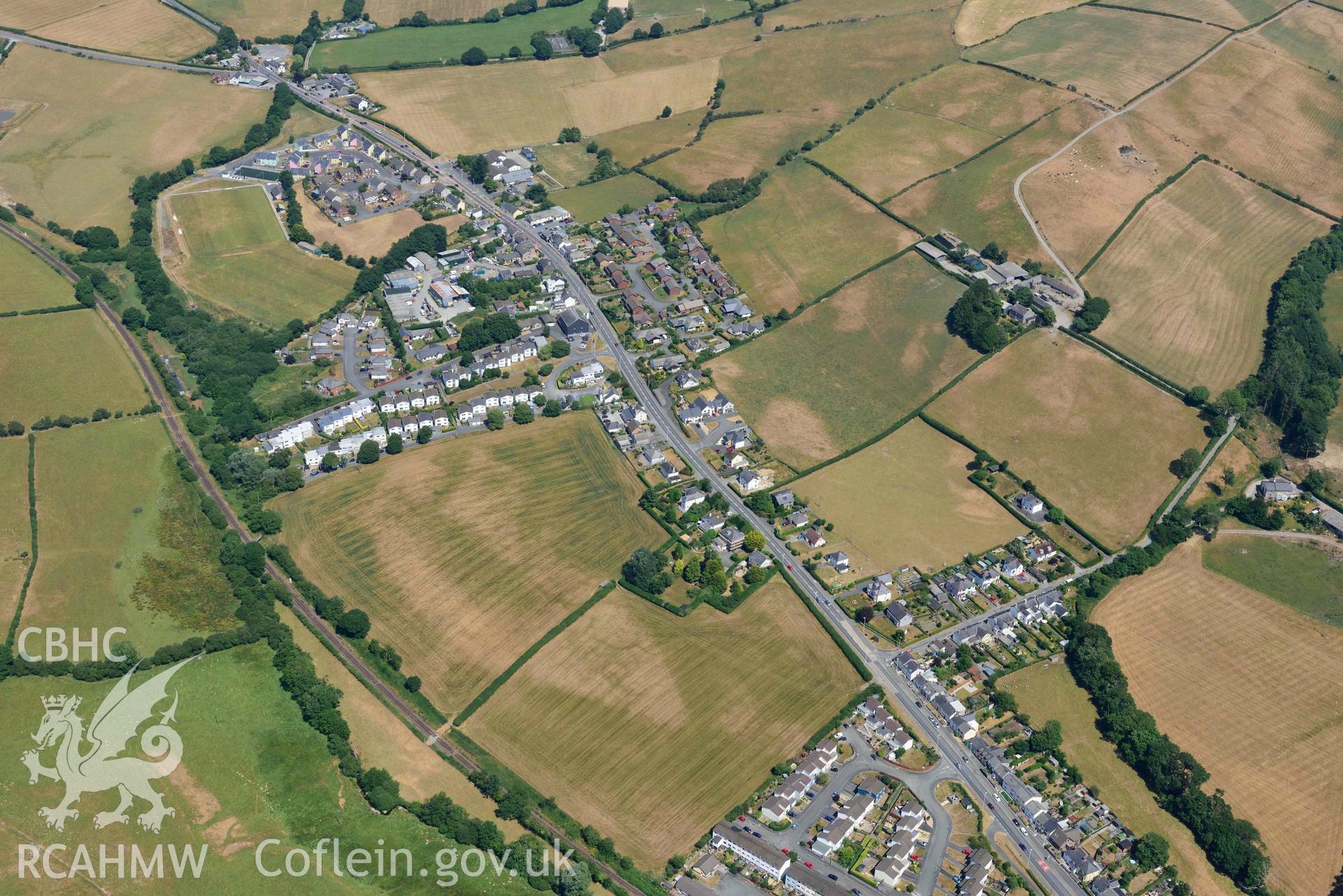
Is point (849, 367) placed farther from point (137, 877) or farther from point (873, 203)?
point (137, 877)

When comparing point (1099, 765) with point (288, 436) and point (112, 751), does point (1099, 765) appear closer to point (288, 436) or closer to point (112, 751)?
point (112, 751)

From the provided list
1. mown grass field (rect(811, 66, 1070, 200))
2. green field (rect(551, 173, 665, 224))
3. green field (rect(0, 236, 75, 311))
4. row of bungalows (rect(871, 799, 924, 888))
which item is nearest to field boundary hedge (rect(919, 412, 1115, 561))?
row of bungalows (rect(871, 799, 924, 888))

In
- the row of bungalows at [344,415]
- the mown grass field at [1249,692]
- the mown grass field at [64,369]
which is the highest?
the mown grass field at [64,369]

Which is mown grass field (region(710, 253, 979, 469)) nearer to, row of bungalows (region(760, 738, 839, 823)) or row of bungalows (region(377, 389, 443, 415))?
row of bungalows (region(377, 389, 443, 415))

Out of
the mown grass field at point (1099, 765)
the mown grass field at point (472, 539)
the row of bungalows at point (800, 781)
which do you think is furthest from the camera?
the mown grass field at point (472, 539)

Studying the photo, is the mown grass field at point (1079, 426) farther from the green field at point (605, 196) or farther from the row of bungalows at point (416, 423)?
the green field at point (605, 196)

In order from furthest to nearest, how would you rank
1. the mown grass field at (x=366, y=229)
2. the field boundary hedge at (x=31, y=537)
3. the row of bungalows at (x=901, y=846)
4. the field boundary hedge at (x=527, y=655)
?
1. the mown grass field at (x=366, y=229)
2. the field boundary hedge at (x=31, y=537)
3. the field boundary hedge at (x=527, y=655)
4. the row of bungalows at (x=901, y=846)

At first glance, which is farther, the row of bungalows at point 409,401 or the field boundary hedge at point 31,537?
the row of bungalows at point 409,401

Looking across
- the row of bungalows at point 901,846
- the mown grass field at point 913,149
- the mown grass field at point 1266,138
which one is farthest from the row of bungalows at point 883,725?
the mown grass field at point 1266,138

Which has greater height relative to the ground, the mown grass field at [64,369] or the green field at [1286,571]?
the mown grass field at [64,369]
